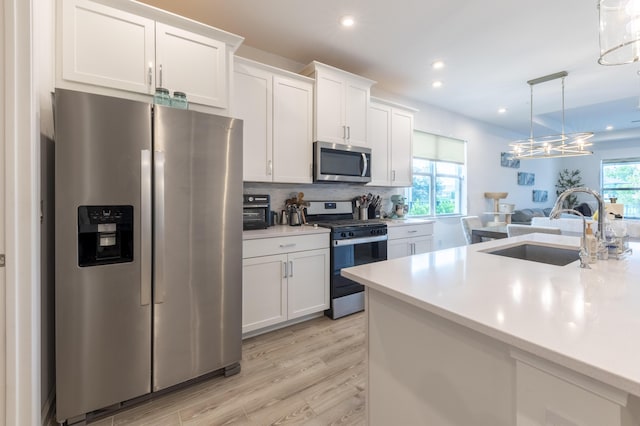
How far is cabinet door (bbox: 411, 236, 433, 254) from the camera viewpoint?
3545 mm

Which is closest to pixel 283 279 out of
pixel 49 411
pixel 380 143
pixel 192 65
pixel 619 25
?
pixel 49 411

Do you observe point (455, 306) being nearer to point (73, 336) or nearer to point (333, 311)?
point (73, 336)

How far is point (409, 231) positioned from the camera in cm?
349

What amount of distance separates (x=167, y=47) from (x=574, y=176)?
34.5 feet

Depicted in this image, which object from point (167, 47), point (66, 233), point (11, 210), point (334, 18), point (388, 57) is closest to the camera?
point (11, 210)

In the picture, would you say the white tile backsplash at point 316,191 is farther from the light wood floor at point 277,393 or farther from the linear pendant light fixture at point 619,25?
the linear pendant light fixture at point 619,25

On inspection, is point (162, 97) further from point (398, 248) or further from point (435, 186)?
point (435, 186)

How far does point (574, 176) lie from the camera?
8.19 meters

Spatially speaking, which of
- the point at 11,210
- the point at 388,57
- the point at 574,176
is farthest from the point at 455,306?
the point at 574,176

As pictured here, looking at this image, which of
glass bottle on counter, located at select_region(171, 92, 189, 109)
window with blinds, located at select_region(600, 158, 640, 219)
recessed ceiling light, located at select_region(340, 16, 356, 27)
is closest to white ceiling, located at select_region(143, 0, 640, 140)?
recessed ceiling light, located at select_region(340, 16, 356, 27)

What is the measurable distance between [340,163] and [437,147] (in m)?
2.59

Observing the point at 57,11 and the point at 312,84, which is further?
the point at 312,84

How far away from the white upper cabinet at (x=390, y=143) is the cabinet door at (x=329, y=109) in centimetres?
53

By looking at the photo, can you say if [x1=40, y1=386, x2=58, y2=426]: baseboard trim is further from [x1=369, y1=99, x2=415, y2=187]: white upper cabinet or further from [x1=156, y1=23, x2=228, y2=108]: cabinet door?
[x1=369, y1=99, x2=415, y2=187]: white upper cabinet
